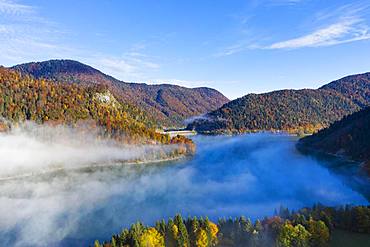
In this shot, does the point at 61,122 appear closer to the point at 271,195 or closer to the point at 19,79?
the point at 19,79

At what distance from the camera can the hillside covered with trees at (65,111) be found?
11069cm

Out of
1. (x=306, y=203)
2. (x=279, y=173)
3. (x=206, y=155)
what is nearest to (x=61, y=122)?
(x=206, y=155)

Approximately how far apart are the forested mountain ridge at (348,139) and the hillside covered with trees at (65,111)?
1762 inches

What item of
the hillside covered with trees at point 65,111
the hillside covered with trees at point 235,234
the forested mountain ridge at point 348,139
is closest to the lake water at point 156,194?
the forested mountain ridge at point 348,139

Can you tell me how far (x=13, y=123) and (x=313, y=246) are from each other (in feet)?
321

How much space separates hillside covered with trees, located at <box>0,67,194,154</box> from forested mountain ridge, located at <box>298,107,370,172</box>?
4476 cm

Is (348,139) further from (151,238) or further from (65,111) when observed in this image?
(65,111)

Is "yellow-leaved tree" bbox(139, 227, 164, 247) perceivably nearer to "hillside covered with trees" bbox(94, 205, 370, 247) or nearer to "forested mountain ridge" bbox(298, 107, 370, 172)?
"hillside covered with trees" bbox(94, 205, 370, 247)

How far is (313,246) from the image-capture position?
1443 inches

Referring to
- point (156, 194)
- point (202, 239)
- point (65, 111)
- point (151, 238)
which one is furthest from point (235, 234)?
point (65, 111)

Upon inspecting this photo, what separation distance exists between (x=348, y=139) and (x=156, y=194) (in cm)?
6231

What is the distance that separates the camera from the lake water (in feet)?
172

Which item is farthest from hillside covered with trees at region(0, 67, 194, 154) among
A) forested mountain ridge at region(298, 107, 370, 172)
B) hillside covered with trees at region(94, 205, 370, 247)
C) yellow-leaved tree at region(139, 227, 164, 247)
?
yellow-leaved tree at region(139, 227, 164, 247)

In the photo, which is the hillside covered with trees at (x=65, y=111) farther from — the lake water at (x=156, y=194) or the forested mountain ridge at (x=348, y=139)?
the forested mountain ridge at (x=348, y=139)
